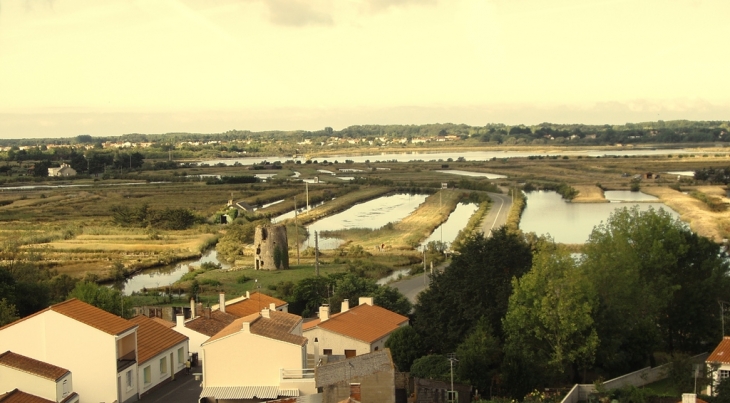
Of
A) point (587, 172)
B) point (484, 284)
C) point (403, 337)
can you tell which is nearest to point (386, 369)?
point (403, 337)

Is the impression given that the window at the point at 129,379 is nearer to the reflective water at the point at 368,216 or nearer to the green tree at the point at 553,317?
the green tree at the point at 553,317

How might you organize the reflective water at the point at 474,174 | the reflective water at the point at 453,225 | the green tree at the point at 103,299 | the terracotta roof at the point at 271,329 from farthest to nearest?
the reflective water at the point at 474,174, the reflective water at the point at 453,225, the green tree at the point at 103,299, the terracotta roof at the point at 271,329

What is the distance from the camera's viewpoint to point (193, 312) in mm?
20922

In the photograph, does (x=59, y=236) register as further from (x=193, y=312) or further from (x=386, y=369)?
(x=386, y=369)

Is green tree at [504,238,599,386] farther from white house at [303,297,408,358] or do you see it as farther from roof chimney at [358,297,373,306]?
roof chimney at [358,297,373,306]

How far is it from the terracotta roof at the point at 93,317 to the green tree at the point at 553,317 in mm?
7527


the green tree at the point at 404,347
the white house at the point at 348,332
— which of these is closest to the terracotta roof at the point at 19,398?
the white house at the point at 348,332

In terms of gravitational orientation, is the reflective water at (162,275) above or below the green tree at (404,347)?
below

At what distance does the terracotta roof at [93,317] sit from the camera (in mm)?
15922

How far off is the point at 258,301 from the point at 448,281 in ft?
17.0

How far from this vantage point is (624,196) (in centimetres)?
7219

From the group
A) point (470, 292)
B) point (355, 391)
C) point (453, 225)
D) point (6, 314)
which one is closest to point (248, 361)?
point (355, 391)

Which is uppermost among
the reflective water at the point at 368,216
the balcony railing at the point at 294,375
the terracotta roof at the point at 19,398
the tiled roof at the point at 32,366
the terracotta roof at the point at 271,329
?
the terracotta roof at the point at 271,329

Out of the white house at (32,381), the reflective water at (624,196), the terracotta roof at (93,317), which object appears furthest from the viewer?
the reflective water at (624,196)
